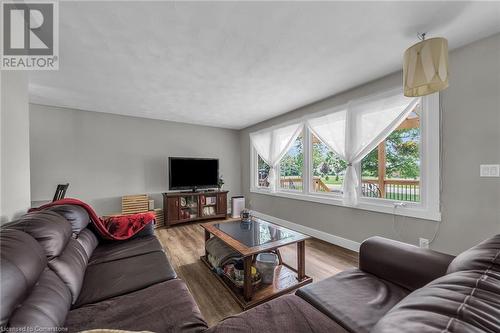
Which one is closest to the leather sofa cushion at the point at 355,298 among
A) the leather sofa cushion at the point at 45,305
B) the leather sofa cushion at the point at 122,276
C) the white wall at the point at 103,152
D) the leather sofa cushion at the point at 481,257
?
the leather sofa cushion at the point at 481,257

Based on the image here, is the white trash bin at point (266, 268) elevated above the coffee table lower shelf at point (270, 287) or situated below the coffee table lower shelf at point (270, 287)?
above

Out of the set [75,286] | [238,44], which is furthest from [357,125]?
[75,286]

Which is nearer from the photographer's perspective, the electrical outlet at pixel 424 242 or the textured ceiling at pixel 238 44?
the textured ceiling at pixel 238 44

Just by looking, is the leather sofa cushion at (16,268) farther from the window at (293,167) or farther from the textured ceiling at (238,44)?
the window at (293,167)

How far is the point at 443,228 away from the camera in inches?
75.6

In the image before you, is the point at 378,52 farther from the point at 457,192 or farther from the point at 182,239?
the point at 182,239

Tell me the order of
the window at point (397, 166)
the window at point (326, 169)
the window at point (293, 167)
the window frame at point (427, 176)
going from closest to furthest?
1. the window frame at point (427, 176)
2. the window at point (397, 166)
3. the window at point (326, 169)
4. the window at point (293, 167)

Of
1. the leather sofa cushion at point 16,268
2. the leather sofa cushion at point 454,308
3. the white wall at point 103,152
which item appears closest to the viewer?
the leather sofa cushion at point 454,308

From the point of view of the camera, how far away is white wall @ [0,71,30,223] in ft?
4.31

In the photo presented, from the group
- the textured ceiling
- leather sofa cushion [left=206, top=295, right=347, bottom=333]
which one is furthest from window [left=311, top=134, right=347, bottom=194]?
leather sofa cushion [left=206, top=295, right=347, bottom=333]

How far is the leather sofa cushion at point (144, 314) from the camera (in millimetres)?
863

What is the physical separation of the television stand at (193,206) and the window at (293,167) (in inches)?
55.5

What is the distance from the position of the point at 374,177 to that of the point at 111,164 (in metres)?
4.47
